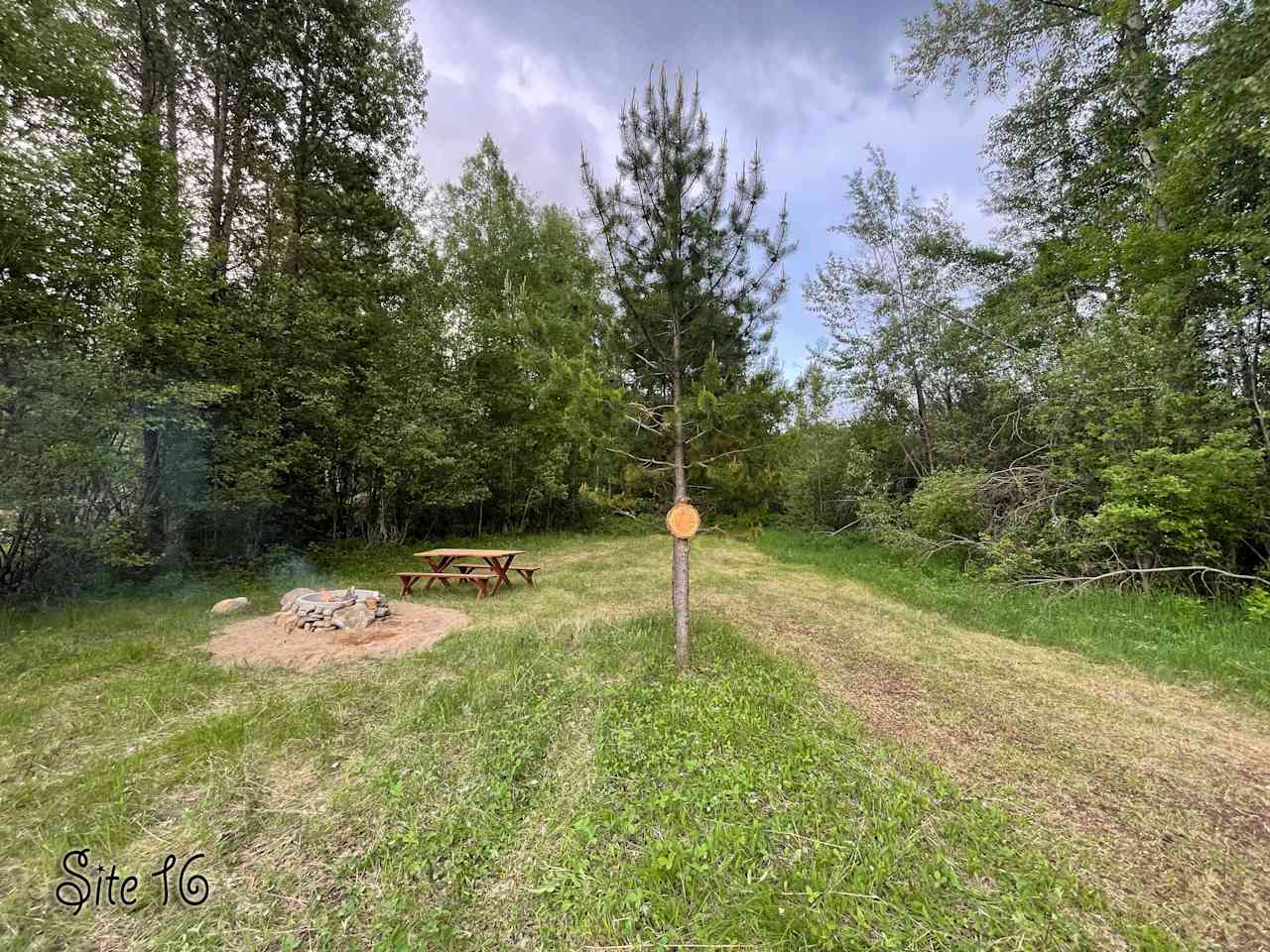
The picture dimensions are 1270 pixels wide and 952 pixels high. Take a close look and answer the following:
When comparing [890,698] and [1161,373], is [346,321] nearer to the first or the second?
[890,698]

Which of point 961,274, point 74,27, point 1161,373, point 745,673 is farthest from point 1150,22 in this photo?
point 74,27

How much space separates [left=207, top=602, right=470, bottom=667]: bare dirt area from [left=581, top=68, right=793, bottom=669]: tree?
104 inches

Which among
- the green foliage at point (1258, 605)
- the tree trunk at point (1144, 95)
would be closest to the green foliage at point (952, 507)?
the green foliage at point (1258, 605)

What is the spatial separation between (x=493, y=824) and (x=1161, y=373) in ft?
24.5

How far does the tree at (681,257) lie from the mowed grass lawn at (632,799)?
126cm

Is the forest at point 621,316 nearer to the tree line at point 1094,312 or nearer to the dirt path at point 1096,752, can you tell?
the tree line at point 1094,312

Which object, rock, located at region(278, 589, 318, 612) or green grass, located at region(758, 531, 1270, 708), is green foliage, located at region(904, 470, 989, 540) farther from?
rock, located at region(278, 589, 318, 612)

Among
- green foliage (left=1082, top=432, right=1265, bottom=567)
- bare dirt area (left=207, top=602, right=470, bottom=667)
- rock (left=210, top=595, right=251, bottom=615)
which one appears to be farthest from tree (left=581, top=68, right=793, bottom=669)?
rock (left=210, top=595, right=251, bottom=615)

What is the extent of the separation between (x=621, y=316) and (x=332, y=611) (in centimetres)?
419

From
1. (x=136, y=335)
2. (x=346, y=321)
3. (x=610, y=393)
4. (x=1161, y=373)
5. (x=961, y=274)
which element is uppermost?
(x=961, y=274)

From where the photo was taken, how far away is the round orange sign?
3.17 m

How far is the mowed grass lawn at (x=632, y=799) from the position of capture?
4.71ft

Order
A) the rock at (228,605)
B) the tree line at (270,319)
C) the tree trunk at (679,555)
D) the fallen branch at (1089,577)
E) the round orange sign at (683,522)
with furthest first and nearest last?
the rock at (228,605) < the fallen branch at (1089,577) < the tree line at (270,319) < the tree trunk at (679,555) < the round orange sign at (683,522)

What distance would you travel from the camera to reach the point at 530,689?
3023 mm
